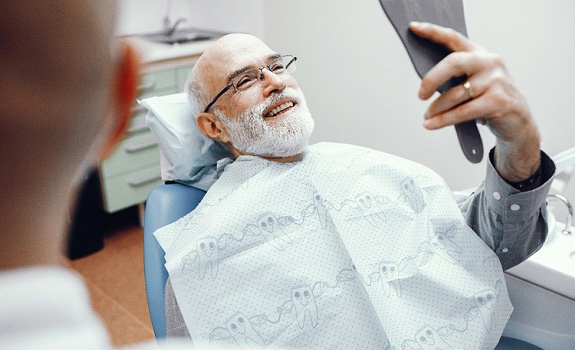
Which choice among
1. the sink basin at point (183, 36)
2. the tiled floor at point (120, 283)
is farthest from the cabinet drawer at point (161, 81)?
the tiled floor at point (120, 283)

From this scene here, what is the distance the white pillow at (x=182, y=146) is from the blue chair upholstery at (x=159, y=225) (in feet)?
0.18

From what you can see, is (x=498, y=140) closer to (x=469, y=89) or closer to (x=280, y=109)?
(x=469, y=89)

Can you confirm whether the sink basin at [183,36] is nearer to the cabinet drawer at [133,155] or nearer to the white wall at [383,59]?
the white wall at [383,59]

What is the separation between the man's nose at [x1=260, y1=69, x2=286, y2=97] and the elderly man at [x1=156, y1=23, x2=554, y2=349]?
0.10 m

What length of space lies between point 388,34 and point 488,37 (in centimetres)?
47

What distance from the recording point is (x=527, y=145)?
40.1 inches

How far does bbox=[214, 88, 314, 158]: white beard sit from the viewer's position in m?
1.49

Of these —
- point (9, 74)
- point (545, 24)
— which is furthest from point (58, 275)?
point (545, 24)

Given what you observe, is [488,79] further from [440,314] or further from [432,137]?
[432,137]

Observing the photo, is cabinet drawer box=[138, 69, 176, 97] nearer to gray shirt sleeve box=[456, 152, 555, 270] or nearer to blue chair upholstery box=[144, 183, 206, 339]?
blue chair upholstery box=[144, 183, 206, 339]

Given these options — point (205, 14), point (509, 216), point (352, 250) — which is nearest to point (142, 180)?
point (205, 14)

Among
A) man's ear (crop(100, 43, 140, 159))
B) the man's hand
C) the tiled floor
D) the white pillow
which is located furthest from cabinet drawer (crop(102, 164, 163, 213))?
man's ear (crop(100, 43, 140, 159))

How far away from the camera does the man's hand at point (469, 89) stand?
2.62 ft

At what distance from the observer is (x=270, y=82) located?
1.53 meters
